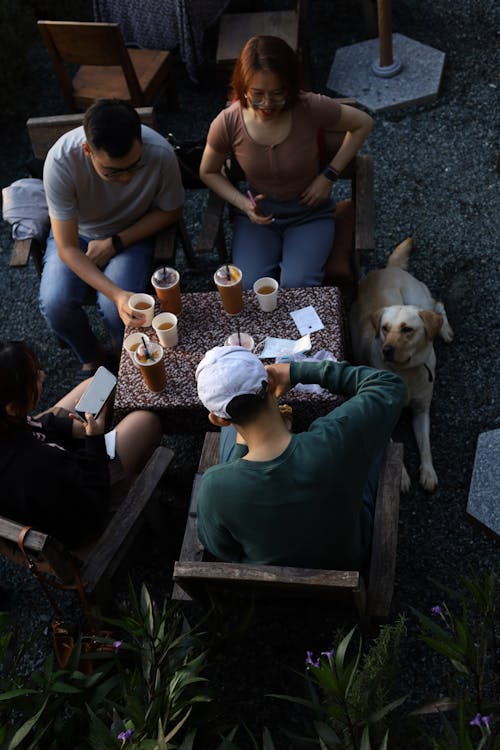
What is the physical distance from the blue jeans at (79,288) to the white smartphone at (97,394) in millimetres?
757

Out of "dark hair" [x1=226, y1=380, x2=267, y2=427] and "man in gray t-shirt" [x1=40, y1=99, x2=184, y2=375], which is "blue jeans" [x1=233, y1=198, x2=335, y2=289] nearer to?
"man in gray t-shirt" [x1=40, y1=99, x2=184, y2=375]

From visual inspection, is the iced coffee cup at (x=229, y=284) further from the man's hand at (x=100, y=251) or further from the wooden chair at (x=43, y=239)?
the man's hand at (x=100, y=251)

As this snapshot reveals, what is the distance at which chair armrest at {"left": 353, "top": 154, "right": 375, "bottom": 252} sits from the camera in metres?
3.91

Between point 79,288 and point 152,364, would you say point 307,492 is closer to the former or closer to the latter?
point 152,364

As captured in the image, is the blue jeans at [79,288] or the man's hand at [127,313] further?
the blue jeans at [79,288]

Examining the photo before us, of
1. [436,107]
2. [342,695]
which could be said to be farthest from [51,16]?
[342,695]

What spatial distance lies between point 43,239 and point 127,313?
1063mm

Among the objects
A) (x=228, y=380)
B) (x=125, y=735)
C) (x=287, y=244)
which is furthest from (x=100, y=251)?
Answer: (x=125, y=735)

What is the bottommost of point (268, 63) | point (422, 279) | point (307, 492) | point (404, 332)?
point (422, 279)

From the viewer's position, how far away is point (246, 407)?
2480 millimetres

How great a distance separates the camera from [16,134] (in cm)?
636

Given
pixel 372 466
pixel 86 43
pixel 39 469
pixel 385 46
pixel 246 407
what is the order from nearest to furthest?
1. pixel 246 407
2. pixel 39 469
3. pixel 372 466
4. pixel 86 43
5. pixel 385 46

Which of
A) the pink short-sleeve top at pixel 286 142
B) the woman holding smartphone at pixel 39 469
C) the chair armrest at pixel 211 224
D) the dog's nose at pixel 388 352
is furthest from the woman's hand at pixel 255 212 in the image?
the woman holding smartphone at pixel 39 469

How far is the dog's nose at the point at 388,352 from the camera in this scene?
3695 mm
